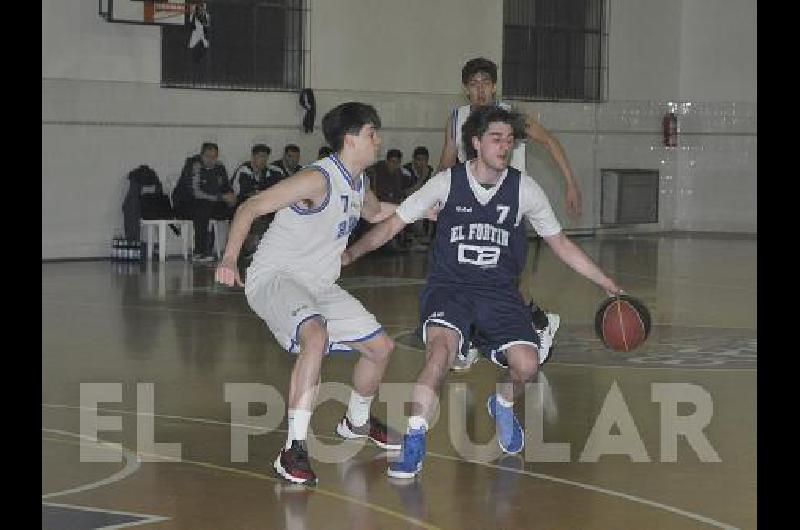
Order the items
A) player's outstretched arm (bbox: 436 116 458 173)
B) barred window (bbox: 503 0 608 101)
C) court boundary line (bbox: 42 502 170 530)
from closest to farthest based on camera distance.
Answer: court boundary line (bbox: 42 502 170 530) → player's outstretched arm (bbox: 436 116 458 173) → barred window (bbox: 503 0 608 101)

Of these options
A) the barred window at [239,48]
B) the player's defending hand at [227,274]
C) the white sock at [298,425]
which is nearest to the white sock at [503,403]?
the white sock at [298,425]

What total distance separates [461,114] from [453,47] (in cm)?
1227

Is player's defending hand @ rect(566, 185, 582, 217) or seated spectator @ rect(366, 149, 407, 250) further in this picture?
seated spectator @ rect(366, 149, 407, 250)

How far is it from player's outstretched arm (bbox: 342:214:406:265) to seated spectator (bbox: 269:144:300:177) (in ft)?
38.9

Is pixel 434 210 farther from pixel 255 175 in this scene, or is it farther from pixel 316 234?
pixel 255 175

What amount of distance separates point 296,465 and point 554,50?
59.7 ft

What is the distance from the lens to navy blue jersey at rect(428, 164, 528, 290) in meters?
7.88

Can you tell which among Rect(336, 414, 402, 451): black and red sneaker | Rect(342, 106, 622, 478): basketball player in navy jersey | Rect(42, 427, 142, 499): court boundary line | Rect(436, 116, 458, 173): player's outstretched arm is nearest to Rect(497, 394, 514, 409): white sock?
Rect(342, 106, 622, 478): basketball player in navy jersey

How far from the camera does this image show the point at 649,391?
9609 mm

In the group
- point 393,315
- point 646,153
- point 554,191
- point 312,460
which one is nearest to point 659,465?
point 312,460

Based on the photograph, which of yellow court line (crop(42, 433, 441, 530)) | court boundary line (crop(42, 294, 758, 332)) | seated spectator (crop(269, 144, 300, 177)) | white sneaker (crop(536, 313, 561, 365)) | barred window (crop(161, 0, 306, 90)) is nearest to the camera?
yellow court line (crop(42, 433, 441, 530))

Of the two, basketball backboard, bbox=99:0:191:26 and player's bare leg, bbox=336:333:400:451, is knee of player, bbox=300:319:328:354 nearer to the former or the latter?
player's bare leg, bbox=336:333:400:451

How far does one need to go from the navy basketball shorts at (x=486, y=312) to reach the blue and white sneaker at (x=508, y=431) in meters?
0.34
